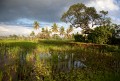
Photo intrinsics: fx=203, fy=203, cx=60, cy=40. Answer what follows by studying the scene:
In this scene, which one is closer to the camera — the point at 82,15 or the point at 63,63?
the point at 63,63

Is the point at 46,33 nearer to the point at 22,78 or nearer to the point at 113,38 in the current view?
the point at 113,38

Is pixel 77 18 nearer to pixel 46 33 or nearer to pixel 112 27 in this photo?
pixel 112 27

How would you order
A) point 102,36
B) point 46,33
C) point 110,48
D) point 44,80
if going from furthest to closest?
1. point 46,33
2. point 102,36
3. point 110,48
4. point 44,80

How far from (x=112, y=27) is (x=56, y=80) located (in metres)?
34.7

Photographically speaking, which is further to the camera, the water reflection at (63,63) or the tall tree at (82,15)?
the tall tree at (82,15)

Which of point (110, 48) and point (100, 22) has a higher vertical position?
point (100, 22)

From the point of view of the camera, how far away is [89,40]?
43469 millimetres

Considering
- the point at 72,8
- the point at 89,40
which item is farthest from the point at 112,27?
the point at 72,8

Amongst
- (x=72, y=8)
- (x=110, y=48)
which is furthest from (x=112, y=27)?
(x=110, y=48)

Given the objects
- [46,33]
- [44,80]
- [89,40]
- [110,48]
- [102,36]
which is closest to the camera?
[44,80]

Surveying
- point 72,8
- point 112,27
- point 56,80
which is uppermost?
point 72,8

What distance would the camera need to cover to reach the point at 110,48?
2988 centimetres

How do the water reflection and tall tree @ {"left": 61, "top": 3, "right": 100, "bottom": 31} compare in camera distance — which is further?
tall tree @ {"left": 61, "top": 3, "right": 100, "bottom": 31}

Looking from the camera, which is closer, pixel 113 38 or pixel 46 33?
pixel 113 38
